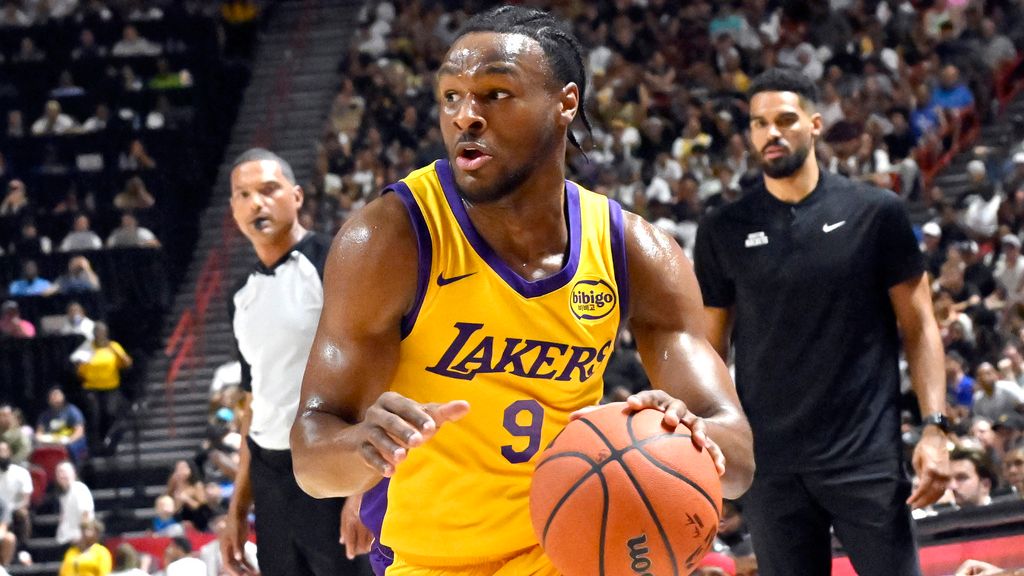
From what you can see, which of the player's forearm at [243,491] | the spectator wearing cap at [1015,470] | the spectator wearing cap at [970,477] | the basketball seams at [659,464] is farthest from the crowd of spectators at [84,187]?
the basketball seams at [659,464]

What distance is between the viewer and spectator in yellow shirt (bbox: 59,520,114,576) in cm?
1095

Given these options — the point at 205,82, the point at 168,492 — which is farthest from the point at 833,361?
the point at 205,82

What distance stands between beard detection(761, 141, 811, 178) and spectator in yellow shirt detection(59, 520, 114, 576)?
759cm

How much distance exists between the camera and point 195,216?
58.2 ft

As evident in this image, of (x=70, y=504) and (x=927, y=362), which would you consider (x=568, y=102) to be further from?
(x=70, y=504)

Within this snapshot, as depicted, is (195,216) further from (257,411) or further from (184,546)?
(257,411)

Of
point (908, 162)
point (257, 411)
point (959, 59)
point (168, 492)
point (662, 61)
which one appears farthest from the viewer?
point (662, 61)

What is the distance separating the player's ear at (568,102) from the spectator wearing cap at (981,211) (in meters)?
10.3

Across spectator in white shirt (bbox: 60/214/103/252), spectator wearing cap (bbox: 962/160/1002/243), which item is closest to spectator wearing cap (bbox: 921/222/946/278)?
spectator wearing cap (bbox: 962/160/1002/243)

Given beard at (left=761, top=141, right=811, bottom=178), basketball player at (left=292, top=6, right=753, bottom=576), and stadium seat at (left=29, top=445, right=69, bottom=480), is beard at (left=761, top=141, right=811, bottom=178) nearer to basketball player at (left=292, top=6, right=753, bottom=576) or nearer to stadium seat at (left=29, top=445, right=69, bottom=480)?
basketball player at (left=292, top=6, right=753, bottom=576)

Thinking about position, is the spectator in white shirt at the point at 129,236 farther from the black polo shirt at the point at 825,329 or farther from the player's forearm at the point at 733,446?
the player's forearm at the point at 733,446

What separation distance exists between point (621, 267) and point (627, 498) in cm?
70

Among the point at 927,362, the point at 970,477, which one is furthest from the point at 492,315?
the point at 970,477

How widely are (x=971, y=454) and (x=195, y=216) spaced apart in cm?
1191
